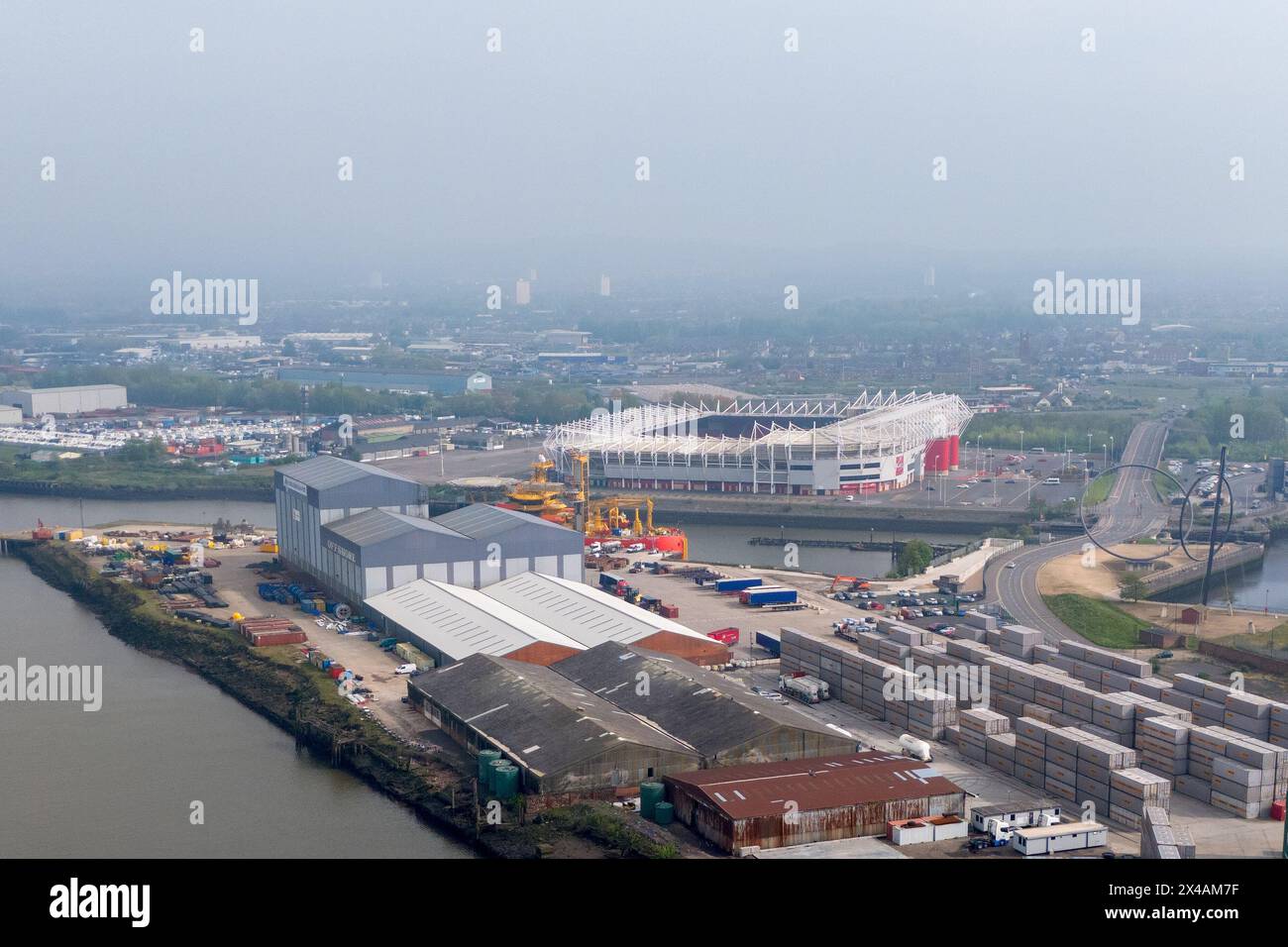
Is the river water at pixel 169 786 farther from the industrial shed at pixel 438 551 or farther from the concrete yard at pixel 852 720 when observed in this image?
the concrete yard at pixel 852 720

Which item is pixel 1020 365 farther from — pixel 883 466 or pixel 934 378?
pixel 883 466

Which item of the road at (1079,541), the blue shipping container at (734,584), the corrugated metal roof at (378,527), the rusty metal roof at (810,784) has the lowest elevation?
the road at (1079,541)

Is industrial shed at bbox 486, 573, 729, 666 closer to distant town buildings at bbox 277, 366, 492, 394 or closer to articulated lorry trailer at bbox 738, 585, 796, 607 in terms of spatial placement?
articulated lorry trailer at bbox 738, 585, 796, 607

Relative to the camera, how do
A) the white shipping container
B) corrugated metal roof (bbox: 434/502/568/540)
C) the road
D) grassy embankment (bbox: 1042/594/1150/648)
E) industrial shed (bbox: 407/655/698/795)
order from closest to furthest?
the white shipping container
industrial shed (bbox: 407/655/698/795)
grassy embankment (bbox: 1042/594/1150/648)
the road
corrugated metal roof (bbox: 434/502/568/540)

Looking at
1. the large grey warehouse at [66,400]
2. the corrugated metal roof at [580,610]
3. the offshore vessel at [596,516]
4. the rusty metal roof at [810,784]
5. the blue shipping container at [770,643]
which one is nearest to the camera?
the rusty metal roof at [810,784]

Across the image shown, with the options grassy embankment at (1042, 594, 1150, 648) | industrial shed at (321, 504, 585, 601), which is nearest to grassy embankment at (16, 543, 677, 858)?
industrial shed at (321, 504, 585, 601)

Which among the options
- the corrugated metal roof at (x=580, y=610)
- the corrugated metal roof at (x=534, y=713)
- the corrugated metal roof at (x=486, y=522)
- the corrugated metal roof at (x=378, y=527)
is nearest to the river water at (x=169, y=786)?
the corrugated metal roof at (x=534, y=713)
